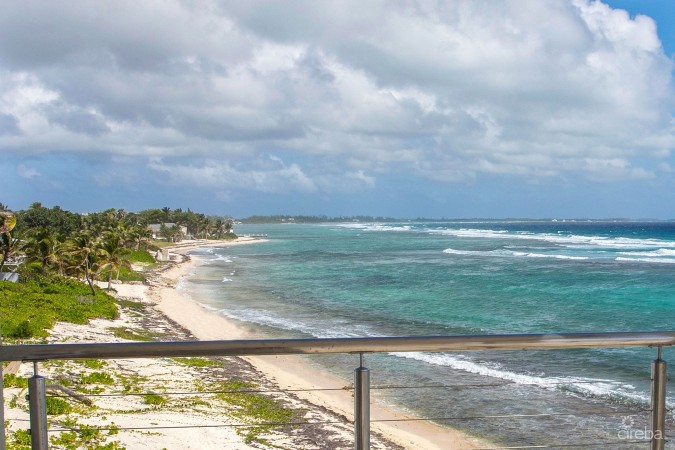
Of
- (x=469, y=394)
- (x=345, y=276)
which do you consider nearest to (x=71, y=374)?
(x=469, y=394)

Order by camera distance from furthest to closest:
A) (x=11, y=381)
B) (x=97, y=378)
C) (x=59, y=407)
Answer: (x=97, y=378) < (x=59, y=407) < (x=11, y=381)

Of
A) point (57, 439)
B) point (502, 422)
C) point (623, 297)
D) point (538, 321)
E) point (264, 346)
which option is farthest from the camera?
point (623, 297)

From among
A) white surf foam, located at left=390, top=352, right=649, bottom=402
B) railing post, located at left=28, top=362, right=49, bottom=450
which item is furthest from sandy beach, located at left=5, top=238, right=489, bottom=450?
white surf foam, located at left=390, top=352, right=649, bottom=402

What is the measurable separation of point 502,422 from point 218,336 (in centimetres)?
1291

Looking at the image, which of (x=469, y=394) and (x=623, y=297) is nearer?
(x=469, y=394)

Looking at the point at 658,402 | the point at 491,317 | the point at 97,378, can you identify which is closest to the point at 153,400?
the point at 97,378

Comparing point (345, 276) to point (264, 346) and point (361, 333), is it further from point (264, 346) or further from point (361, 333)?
point (264, 346)

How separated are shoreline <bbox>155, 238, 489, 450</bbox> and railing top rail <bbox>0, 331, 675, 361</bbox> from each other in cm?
68

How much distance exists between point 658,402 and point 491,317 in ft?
82.9

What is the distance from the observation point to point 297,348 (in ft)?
7.39

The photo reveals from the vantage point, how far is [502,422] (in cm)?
1279

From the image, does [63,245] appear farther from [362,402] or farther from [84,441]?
[362,402]

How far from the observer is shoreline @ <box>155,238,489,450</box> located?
1209 cm

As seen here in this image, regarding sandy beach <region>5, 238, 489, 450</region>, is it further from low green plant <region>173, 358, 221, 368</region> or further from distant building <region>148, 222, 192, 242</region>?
distant building <region>148, 222, 192, 242</region>
